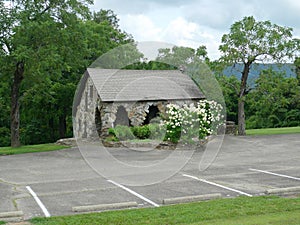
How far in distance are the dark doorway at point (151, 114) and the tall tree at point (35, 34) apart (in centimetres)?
525

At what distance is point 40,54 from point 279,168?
43.7ft

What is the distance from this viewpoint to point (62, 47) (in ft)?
76.2

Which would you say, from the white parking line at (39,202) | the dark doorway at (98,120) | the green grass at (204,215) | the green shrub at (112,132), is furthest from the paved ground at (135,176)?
the dark doorway at (98,120)

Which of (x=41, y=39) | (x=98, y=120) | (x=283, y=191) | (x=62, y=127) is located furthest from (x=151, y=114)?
(x=62, y=127)

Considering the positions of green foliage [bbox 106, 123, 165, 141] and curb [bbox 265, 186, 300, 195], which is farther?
green foliage [bbox 106, 123, 165, 141]

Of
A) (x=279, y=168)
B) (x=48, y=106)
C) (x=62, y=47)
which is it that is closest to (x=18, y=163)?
(x=62, y=47)

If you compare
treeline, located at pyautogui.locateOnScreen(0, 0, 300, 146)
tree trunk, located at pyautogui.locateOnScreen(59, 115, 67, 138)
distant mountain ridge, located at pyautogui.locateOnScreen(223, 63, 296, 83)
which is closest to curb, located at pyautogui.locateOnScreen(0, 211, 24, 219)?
treeline, located at pyautogui.locateOnScreen(0, 0, 300, 146)

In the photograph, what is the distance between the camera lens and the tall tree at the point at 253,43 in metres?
26.3

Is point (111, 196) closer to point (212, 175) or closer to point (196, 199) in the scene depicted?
point (196, 199)

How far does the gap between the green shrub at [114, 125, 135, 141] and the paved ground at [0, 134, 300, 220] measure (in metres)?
1.53

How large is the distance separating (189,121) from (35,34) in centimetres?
896

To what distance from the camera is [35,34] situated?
22.0m

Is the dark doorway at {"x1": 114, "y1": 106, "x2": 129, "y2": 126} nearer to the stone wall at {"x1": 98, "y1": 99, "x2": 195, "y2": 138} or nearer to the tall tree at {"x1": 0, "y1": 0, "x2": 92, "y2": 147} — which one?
the stone wall at {"x1": 98, "y1": 99, "x2": 195, "y2": 138}

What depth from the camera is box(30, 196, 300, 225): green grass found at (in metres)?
7.72
